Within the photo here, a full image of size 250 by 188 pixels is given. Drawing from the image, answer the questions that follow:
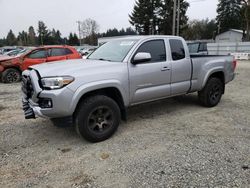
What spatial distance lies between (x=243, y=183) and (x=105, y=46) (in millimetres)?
3903

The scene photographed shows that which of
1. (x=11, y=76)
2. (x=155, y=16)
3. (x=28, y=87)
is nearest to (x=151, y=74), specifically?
(x=28, y=87)

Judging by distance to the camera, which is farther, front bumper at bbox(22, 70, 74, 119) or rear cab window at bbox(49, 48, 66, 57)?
rear cab window at bbox(49, 48, 66, 57)

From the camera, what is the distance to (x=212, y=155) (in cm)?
398

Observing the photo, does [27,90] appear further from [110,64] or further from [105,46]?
[105,46]

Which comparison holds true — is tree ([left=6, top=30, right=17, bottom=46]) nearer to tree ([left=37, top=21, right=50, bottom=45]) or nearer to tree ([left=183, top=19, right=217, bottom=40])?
tree ([left=37, top=21, right=50, bottom=45])

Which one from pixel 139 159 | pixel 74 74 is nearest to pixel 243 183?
pixel 139 159

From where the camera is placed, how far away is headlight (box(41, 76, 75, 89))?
4031 millimetres

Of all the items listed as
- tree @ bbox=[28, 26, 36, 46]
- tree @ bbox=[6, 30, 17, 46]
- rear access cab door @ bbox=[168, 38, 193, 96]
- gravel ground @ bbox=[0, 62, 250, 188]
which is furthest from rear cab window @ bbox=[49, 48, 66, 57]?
tree @ bbox=[6, 30, 17, 46]

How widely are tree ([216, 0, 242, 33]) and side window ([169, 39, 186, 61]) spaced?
70262 mm

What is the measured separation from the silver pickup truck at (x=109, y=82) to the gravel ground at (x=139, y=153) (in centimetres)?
50

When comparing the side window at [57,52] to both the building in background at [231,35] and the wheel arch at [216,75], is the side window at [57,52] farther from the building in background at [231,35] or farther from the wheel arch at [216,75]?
the building in background at [231,35]

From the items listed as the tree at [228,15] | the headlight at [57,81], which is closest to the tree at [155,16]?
the tree at [228,15]

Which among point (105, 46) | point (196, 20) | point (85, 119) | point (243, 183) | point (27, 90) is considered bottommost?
point (243, 183)

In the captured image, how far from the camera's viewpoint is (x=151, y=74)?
5.07m
